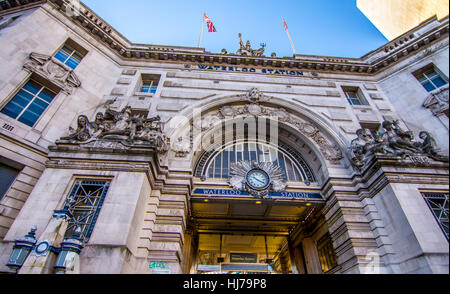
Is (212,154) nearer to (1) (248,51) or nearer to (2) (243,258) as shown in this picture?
(2) (243,258)

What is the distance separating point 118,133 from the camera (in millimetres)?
11586

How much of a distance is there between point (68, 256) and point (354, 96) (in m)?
22.0

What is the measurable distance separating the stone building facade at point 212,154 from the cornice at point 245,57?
0.39 feet

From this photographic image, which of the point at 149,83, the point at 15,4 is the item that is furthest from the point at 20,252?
the point at 15,4

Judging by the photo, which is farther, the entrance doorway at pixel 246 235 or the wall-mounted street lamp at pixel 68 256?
the entrance doorway at pixel 246 235

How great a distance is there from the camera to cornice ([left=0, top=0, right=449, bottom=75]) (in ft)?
56.3

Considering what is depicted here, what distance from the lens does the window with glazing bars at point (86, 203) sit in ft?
28.7

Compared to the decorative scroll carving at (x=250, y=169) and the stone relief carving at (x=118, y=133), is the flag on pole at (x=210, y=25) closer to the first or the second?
the stone relief carving at (x=118, y=133)

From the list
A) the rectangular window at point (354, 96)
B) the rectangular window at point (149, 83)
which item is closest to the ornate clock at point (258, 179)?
the rectangular window at point (149, 83)

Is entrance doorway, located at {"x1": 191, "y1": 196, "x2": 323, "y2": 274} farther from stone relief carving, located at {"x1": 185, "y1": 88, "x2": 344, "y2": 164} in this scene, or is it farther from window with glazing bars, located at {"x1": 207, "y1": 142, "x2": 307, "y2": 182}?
stone relief carving, located at {"x1": 185, "y1": 88, "x2": 344, "y2": 164}

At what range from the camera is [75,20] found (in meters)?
16.7
